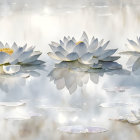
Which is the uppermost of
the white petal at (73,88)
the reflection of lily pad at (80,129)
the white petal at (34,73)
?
the reflection of lily pad at (80,129)

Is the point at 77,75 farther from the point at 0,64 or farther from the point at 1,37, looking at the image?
the point at 1,37

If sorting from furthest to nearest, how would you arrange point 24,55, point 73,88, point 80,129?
1. point 24,55
2. point 73,88
3. point 80,129

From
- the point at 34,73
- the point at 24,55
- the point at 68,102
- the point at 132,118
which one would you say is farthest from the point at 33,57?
the point at 132,118

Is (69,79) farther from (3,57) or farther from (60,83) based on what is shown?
(3,57)

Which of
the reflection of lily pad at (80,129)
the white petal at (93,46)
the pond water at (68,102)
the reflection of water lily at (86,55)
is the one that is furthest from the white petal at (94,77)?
the reflection of lily pad at (80,129)

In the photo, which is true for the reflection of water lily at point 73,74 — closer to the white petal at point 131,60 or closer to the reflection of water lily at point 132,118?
the white petal at point 131,60

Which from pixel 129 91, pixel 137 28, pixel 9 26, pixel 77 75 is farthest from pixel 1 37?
pixel 129 91
